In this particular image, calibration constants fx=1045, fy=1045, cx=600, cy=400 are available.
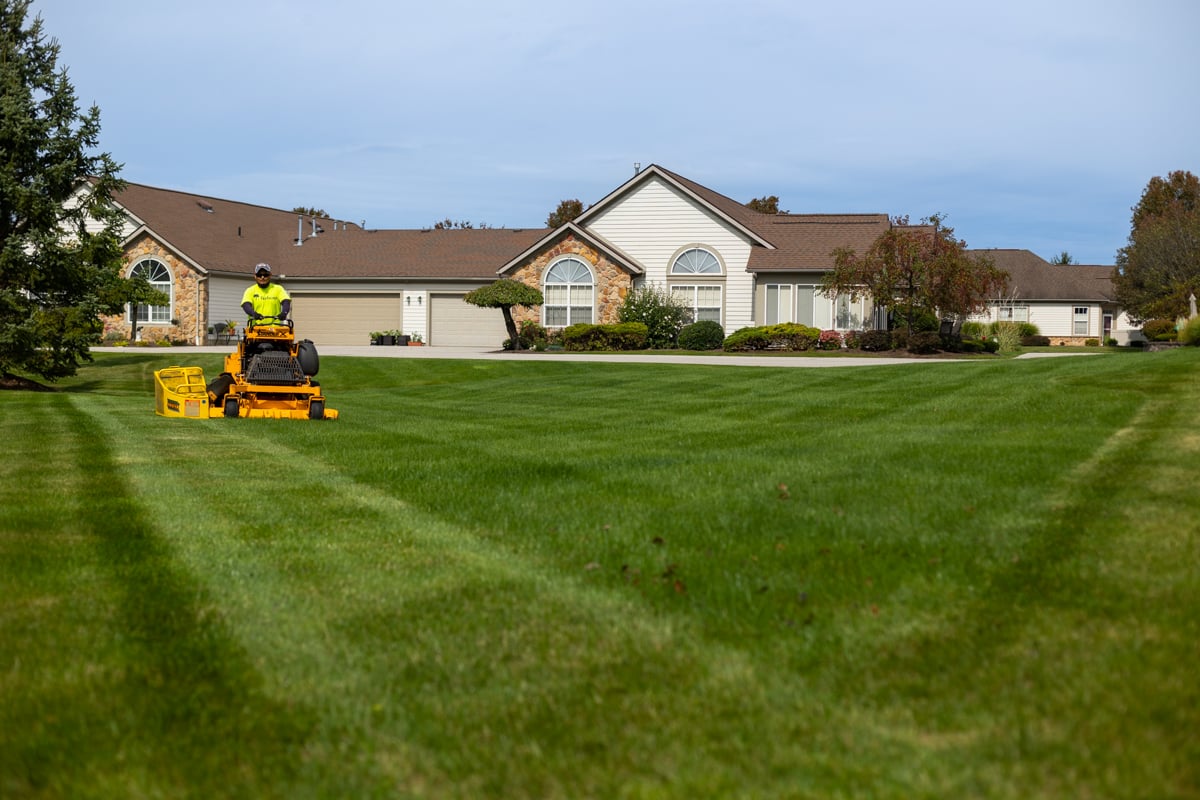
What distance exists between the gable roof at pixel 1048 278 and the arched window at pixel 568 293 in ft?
106

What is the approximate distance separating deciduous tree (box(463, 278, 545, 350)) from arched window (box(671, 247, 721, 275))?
5418 millimetres

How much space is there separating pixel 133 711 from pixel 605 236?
37.8m

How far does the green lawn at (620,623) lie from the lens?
3.39m

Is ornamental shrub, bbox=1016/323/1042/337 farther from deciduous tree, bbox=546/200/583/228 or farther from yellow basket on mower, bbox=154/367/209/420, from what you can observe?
yellow basket on mower, bbox=154/367/209/420

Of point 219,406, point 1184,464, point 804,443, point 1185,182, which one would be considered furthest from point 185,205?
point 1185,182

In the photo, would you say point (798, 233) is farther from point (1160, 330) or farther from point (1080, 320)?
point (1080, 320)

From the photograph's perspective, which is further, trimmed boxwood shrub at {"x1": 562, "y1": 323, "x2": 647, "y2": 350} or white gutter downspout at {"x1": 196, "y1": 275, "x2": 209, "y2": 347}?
white gutter downspout at {"x1": 196, "y1": 275, "x2": 209, "y2": 347}

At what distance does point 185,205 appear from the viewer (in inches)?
1890

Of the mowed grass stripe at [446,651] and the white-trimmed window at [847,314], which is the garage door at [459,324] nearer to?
the white-trimmed window at [847,314]

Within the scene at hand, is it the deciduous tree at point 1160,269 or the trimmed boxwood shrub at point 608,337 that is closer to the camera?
the trimmed boxwood shrub at point 608,337

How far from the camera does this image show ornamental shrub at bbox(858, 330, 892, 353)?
33969mm

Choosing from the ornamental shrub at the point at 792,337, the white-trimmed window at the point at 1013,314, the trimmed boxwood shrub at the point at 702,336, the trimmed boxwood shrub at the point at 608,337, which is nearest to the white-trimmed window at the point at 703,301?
the trimmed boxwood shrub at the point at 702,336

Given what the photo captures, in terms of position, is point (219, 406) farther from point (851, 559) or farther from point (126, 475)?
point (851, 559)

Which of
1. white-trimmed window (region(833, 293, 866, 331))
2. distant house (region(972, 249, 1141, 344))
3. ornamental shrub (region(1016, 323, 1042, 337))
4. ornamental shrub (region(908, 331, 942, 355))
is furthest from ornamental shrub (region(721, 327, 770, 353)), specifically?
distant house (region(972, 249, 1141, 344))
